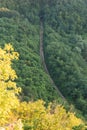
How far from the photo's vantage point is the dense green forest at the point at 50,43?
9988 cm

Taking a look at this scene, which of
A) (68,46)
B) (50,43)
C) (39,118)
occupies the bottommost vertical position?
(39,118)

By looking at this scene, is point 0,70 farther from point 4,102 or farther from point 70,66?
point 70,66

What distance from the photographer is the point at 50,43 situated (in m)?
125

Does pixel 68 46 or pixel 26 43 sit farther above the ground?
pixel 26 43

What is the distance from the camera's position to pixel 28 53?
4444 inches

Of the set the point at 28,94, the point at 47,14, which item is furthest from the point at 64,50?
the point at 28,94

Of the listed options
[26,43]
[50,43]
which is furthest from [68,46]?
[26,43]

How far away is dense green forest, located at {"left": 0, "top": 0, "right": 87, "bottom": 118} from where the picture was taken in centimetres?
9988

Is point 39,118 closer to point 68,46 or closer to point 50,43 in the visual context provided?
point 50,43

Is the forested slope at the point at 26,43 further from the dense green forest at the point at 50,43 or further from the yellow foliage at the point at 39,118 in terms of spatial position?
the yellow foliage at the point at 39,118

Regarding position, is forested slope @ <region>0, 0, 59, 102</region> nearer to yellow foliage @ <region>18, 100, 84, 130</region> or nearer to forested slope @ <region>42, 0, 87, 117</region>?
forested slope @ <region>42, 0, 87, 117</region>

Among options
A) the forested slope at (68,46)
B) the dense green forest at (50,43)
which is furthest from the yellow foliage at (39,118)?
the forested slope at (68,46)

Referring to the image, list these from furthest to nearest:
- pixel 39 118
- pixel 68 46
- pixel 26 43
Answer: pixel 68 46, pixel 26 43, pixel 39 118

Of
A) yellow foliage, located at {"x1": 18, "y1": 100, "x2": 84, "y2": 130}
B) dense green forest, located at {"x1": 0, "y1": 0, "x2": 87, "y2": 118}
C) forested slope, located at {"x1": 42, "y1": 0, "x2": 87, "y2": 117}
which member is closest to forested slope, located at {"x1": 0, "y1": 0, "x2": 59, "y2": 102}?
dense green forest, located at {"x1": 0, "y1": 0, "x2": 87, "y2": 118}
